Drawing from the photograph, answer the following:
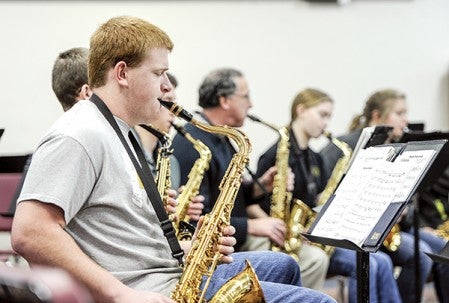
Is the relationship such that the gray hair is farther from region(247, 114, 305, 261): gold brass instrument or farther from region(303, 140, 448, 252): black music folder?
region(303, 140, 448, 252): black music folder

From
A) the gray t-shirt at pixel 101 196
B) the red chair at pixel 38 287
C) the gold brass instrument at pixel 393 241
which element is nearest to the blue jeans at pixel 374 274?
the gold brass instrument at pixel 393 241

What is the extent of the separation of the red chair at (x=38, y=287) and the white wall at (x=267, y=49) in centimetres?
416

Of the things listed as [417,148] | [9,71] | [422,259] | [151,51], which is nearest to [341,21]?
[422,259]

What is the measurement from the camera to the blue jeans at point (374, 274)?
443 centimetres

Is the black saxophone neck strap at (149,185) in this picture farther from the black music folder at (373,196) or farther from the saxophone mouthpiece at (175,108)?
the black music folder at (373,196)

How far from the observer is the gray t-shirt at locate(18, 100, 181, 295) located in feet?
6.92

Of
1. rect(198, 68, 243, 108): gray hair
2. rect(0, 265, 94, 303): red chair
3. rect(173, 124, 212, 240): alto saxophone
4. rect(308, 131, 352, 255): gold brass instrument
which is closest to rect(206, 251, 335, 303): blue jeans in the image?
rect(173, 124, 212, 240): alto saxophone

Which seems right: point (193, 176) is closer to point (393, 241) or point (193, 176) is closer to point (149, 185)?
point (149, 185)

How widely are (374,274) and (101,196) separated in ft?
8.55

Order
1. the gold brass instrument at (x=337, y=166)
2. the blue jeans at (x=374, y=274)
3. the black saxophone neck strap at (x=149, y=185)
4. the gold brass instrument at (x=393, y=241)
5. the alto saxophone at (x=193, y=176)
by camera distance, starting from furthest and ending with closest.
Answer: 1. the gold brass instrument at (x=337, y=166)
2. the gold brass instrument at (x=393, y=241)
3. the blue jeans at (x=374, y=274)
4. the alto saxophone at (x=193, y=176)
5. the black saxophone neck strap at (x=149, y=185)

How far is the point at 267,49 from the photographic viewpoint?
20.9 ft

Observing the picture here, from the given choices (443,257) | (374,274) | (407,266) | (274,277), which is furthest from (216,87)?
(443,257)

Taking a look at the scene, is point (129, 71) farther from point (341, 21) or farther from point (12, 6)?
point (341, 21)

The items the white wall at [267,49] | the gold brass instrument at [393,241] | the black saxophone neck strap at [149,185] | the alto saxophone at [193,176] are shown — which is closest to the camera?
the black saxophone neck strap at [149,185]
